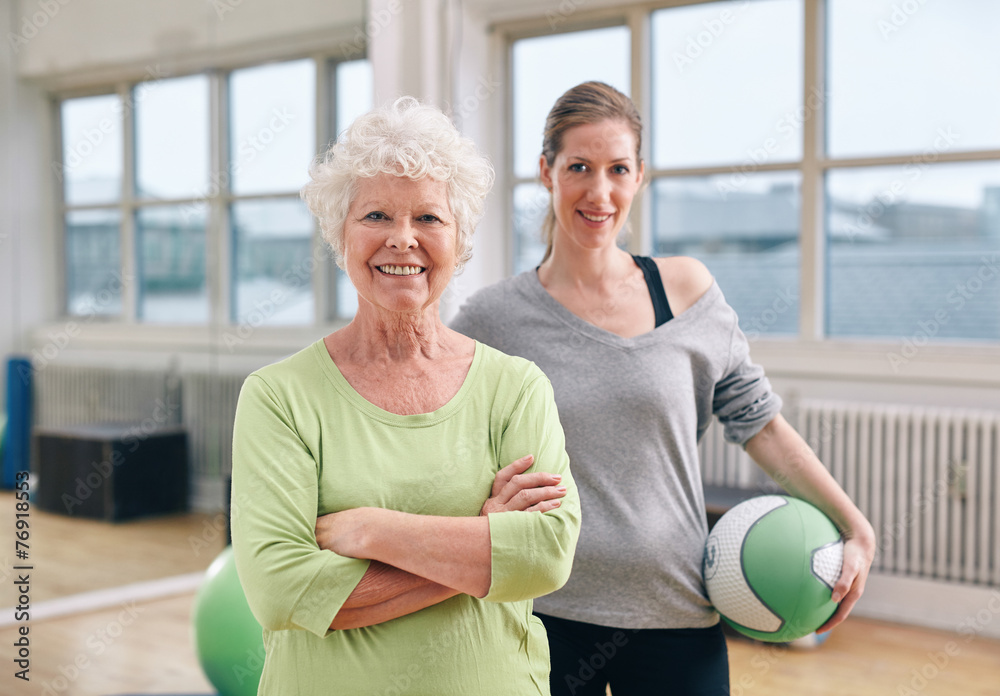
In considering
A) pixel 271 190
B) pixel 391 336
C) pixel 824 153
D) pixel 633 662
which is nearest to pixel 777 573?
pixel 633 662

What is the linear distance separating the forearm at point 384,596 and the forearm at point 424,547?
0.05ft

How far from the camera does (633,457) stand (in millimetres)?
1424

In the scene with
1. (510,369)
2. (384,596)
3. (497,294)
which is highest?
(497,294)

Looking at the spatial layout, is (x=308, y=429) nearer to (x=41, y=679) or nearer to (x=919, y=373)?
(x=41, y=679)

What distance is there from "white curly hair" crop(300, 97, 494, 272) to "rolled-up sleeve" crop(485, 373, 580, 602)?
0.26m

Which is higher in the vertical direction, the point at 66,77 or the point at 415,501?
the point at 66,77

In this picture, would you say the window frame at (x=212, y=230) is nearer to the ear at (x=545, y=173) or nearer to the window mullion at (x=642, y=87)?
the window mullion at (x=642, y=87)

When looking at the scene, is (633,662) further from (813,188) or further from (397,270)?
(813,188)

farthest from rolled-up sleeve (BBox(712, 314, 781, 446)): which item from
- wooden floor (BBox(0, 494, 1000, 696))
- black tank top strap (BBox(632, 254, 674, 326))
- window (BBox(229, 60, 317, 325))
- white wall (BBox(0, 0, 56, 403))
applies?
window (BBox(229, 60, 317, 325))

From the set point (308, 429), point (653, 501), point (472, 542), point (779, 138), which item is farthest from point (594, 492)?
point (779, 138)

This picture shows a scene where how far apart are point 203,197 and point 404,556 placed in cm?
384

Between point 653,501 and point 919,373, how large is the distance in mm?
2813

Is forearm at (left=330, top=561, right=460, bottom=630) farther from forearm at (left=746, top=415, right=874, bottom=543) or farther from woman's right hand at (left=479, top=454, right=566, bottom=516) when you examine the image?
forearm at (left=746, top=415, right=874, bottom=543)

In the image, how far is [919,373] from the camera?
3760mm
